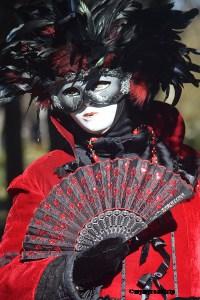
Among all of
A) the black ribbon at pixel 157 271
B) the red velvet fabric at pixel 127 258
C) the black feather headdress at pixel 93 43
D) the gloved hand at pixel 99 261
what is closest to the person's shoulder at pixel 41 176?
the red velvet fabric at pixel 127 258

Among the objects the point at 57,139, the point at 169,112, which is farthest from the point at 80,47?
the point at 57,139

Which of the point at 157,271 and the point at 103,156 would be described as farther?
the point at 103,156

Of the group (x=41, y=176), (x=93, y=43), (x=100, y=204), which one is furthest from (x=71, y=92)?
(x=100, y=204)

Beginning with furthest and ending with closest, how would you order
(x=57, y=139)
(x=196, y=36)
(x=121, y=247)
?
1. (x=196, y=36)
2. (x=57, y=139)
3. (x=121, y=247)

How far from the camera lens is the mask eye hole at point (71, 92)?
388cm

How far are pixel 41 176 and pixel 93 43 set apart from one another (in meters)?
0.67

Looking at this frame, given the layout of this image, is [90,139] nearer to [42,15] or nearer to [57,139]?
[42,15]

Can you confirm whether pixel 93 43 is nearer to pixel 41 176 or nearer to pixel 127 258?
pixel 41 176

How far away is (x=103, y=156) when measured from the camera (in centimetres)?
394

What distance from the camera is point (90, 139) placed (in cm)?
393

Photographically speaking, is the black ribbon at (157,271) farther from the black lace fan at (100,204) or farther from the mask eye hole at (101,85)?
the mask eye hole at (101,85)

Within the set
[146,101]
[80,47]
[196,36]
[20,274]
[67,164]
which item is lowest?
[196,36]

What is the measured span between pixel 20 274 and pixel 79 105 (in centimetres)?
81

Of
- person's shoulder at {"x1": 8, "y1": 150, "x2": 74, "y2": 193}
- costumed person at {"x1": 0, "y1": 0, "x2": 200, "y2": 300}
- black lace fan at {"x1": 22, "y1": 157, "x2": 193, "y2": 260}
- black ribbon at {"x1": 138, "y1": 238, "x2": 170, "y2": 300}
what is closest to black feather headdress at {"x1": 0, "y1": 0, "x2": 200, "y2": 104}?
costumed person at {"x1": 0, "y1": 0, "x2": 200, "y2": 300}
